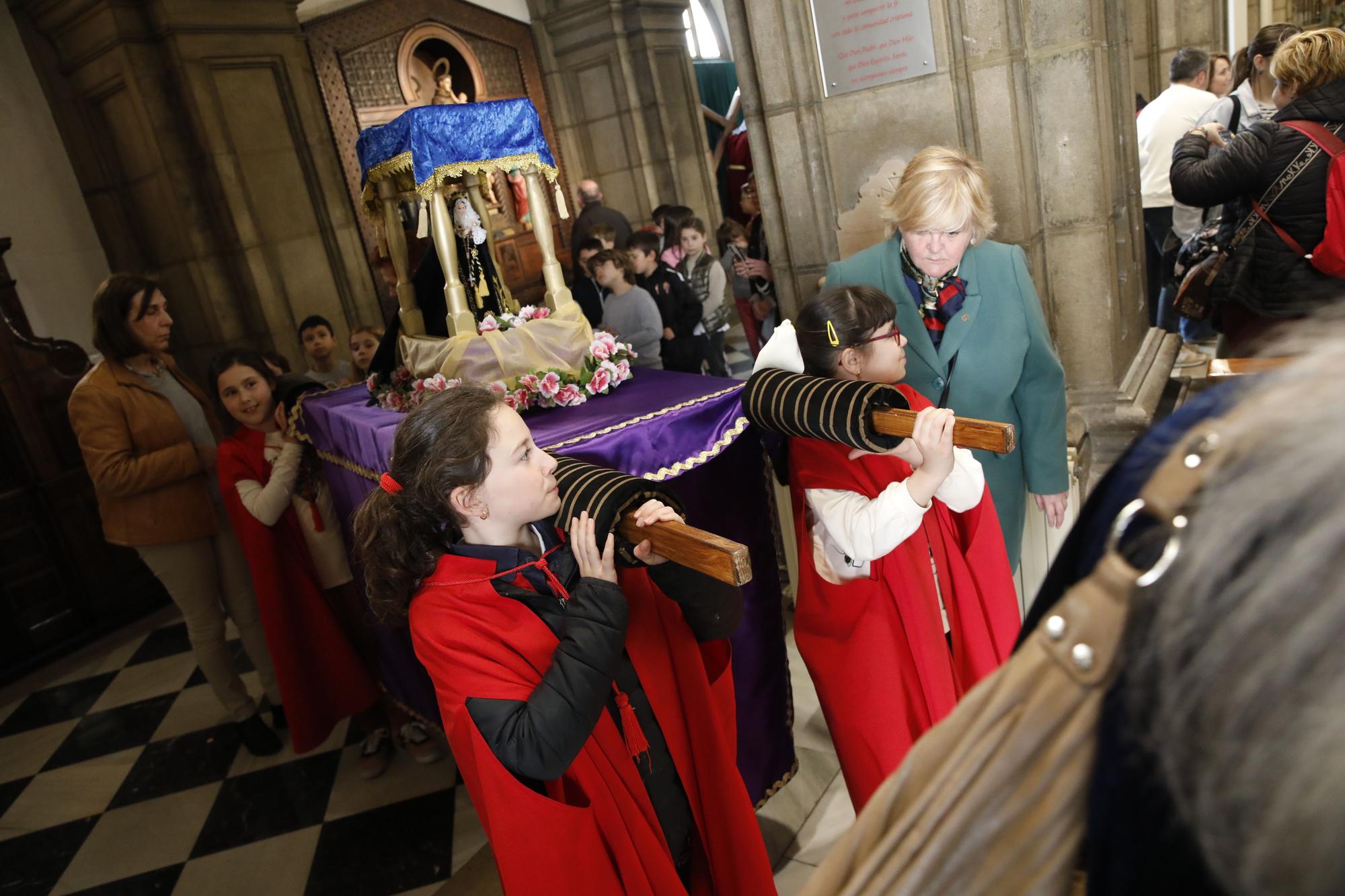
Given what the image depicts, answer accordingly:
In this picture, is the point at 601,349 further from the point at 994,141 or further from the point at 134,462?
the point at 134,462

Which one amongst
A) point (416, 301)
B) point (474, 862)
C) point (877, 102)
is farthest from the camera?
point (877, 102)

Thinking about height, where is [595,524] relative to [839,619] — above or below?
above

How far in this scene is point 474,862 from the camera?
2482 millimetres

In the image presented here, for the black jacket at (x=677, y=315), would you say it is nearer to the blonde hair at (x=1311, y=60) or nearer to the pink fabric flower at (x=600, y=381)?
the pink fabric flower at (x=600, y=381)

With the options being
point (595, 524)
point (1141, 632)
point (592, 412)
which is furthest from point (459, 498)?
point (1141, 632)

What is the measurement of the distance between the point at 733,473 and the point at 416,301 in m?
1.24

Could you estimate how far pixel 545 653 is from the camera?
1465 millimetres

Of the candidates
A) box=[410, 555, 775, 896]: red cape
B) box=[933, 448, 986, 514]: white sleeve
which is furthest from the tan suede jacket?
box=[933, 448, 986, 514]: white sleeve

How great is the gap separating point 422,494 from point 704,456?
26.9 inches

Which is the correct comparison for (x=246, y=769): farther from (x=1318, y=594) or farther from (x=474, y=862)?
(x=1318, y=594)

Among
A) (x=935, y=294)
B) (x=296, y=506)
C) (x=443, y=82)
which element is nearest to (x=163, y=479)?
(x=296, y=506)

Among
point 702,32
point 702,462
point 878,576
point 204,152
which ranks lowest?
point 878,576

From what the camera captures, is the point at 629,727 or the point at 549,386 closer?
the point at 629,727

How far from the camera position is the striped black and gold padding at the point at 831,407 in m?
1.39
